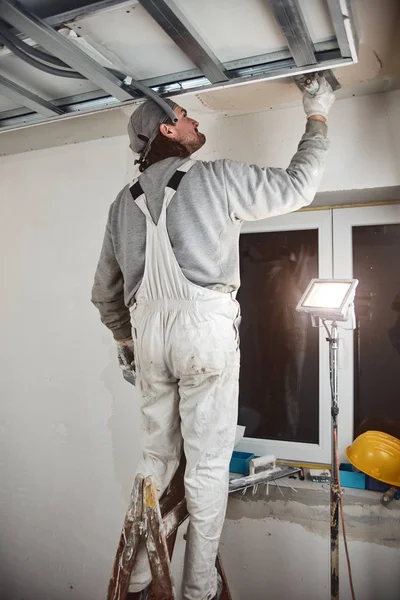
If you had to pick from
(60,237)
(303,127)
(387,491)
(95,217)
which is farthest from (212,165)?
(387,491)

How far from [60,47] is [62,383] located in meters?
1.45

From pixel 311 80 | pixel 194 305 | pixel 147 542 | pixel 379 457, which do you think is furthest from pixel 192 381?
pixel 311 80

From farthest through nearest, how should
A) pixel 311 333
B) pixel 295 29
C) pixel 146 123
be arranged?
1. pixel 311 333
2. pixel 146 123
3. pixel 295 29

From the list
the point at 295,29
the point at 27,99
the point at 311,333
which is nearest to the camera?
the point at 295,29

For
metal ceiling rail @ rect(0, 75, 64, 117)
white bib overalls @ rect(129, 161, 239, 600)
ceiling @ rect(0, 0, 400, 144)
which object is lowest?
white bib overalls @ rect(129, 161, 239, 600)

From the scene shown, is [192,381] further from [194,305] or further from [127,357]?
[127,357]

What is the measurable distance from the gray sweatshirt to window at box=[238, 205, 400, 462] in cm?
62

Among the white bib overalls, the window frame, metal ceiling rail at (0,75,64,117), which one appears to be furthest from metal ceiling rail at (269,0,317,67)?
metal ceiling rail at (0,75,64,117)

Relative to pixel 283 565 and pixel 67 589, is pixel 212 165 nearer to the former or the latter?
pixel 283 565

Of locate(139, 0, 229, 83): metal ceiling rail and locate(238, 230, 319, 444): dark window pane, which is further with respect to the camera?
locate(238, 230, 319, 444): dark window pane

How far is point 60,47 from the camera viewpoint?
1.32 meters

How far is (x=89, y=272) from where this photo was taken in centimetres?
221

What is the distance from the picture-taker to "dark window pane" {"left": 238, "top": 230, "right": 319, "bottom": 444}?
2.05 metres

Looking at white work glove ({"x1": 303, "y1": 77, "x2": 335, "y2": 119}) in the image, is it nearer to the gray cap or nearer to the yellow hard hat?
the gray cap
